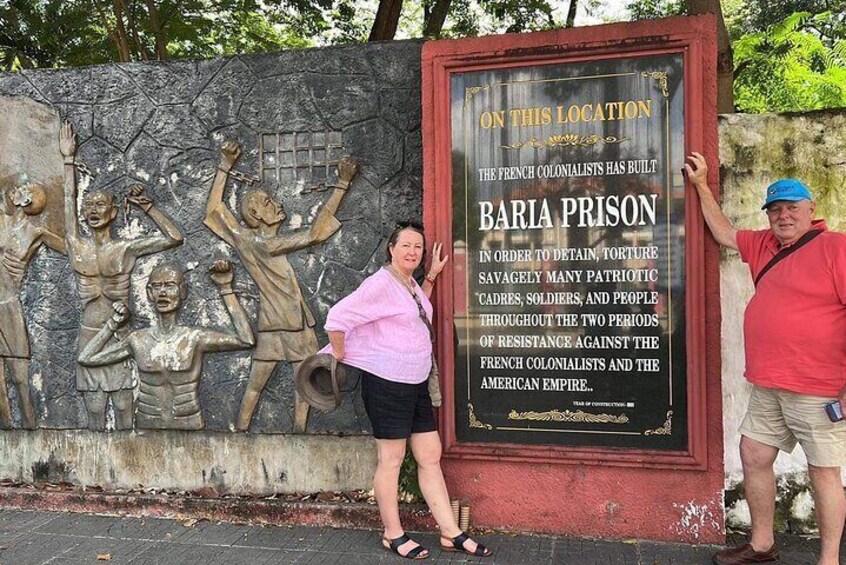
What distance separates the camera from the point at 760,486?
3.46 meters

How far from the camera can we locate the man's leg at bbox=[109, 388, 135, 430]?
470cm

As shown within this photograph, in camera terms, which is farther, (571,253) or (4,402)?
(4,402)

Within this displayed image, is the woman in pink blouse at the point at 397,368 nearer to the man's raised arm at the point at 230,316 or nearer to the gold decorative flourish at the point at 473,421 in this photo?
the gold decorative flourish at the point at 473,421

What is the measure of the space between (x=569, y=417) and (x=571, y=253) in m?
0.91

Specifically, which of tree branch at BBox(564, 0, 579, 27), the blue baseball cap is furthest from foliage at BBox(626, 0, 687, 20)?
the blue baseball cap

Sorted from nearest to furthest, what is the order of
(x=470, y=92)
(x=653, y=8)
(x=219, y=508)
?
(x=470, y=92), (x=219, y=508), (x=653, y=8)

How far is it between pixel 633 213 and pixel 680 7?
29.3 ft

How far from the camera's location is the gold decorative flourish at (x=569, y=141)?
3.91 metres

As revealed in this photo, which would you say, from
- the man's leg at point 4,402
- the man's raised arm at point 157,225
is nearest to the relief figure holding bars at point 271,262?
the man's raised arm at point 157,225

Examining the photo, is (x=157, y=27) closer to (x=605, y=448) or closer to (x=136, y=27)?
(x=136, y=27)

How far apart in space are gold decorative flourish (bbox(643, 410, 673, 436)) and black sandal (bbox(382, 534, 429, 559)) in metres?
1.35

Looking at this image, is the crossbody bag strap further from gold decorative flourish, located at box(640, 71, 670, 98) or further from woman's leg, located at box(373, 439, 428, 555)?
woman's leg, located at box(373, 439, 428, 555)

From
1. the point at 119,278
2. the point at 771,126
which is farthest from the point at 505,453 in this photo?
the point at 119,278

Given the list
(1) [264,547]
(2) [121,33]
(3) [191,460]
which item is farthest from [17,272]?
(2) [121,33]
